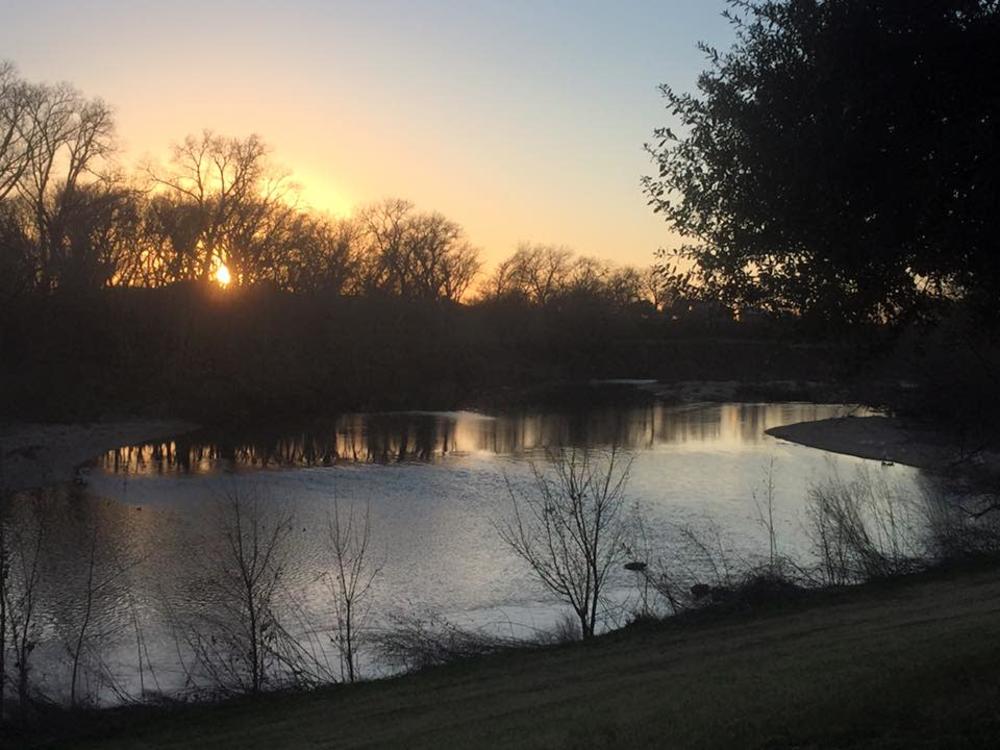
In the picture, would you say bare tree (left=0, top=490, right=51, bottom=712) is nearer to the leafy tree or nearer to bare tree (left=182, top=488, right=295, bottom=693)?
bare tree (left=182, top=488, right=295, bottom=693)

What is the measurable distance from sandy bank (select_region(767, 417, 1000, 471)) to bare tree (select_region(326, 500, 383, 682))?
1799cm

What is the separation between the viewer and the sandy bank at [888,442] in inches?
1237

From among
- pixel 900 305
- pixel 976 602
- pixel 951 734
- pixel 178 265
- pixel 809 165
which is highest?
pixel 178 265

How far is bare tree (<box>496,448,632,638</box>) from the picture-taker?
52.5ft

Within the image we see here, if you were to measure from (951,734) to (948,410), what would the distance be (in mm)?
26319

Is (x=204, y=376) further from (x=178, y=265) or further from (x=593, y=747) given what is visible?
(x=593, y=747)

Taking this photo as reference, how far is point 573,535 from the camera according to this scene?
56.4 ft

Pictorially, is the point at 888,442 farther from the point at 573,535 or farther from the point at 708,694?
the point at 708,694

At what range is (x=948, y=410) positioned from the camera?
29.3 metres

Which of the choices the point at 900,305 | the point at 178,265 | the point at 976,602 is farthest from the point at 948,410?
the point at 178,265

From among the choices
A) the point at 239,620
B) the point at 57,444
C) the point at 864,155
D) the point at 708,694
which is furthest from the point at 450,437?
the point at 864,155

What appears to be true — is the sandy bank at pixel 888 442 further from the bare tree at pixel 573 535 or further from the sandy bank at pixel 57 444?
the sandy bank at pixel 57 444

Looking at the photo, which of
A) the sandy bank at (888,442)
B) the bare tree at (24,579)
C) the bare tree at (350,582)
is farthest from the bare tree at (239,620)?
the sandy bank at (888,442)

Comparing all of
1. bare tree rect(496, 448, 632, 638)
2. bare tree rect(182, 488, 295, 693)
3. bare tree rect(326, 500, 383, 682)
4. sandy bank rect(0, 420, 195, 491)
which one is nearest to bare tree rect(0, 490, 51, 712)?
bare tree rect(182, 488, 295, 693)
